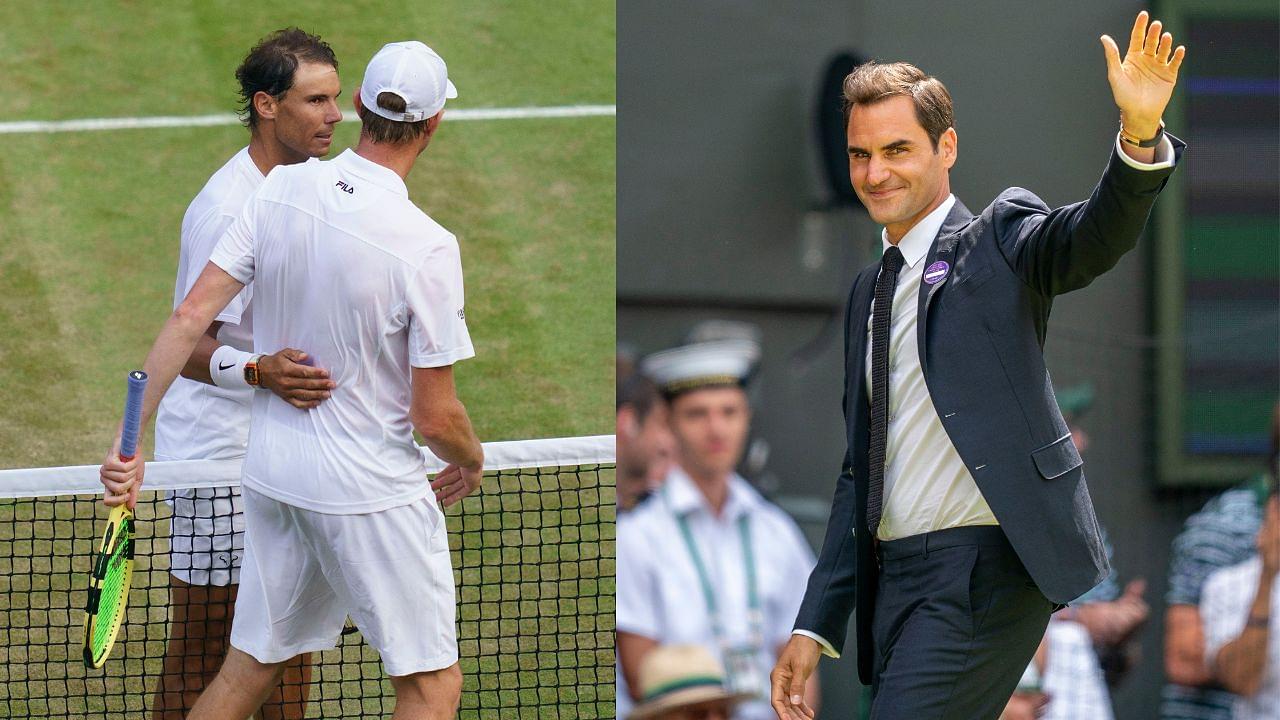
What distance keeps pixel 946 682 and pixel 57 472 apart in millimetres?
2725

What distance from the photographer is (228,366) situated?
14.3ft

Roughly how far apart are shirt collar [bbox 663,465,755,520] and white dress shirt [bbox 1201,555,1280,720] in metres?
2.58

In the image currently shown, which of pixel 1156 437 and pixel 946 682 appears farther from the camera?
pixel 1156 437

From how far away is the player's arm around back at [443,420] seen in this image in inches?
161

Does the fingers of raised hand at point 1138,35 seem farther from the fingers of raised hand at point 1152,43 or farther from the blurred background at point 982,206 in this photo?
the blurred background at point 982,206

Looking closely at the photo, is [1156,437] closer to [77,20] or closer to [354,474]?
[354,474]

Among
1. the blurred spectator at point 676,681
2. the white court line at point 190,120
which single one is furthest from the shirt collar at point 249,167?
the white court line at point 190,120

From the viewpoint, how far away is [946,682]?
10.3 feet

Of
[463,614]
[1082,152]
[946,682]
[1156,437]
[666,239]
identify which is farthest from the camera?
[463,614]

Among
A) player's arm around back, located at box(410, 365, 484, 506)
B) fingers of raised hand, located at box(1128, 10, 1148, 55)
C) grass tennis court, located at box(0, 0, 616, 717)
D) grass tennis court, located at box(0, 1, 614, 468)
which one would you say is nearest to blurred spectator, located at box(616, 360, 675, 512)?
fingers of raised hand, located at box(1128, 10, 1148, 55)

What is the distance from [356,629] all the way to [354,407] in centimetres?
96

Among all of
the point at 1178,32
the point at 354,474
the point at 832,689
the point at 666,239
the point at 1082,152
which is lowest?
the point at 832,689

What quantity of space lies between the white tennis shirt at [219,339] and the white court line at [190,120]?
143 inches

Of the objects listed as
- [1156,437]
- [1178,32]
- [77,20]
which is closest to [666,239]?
[1178,32]
